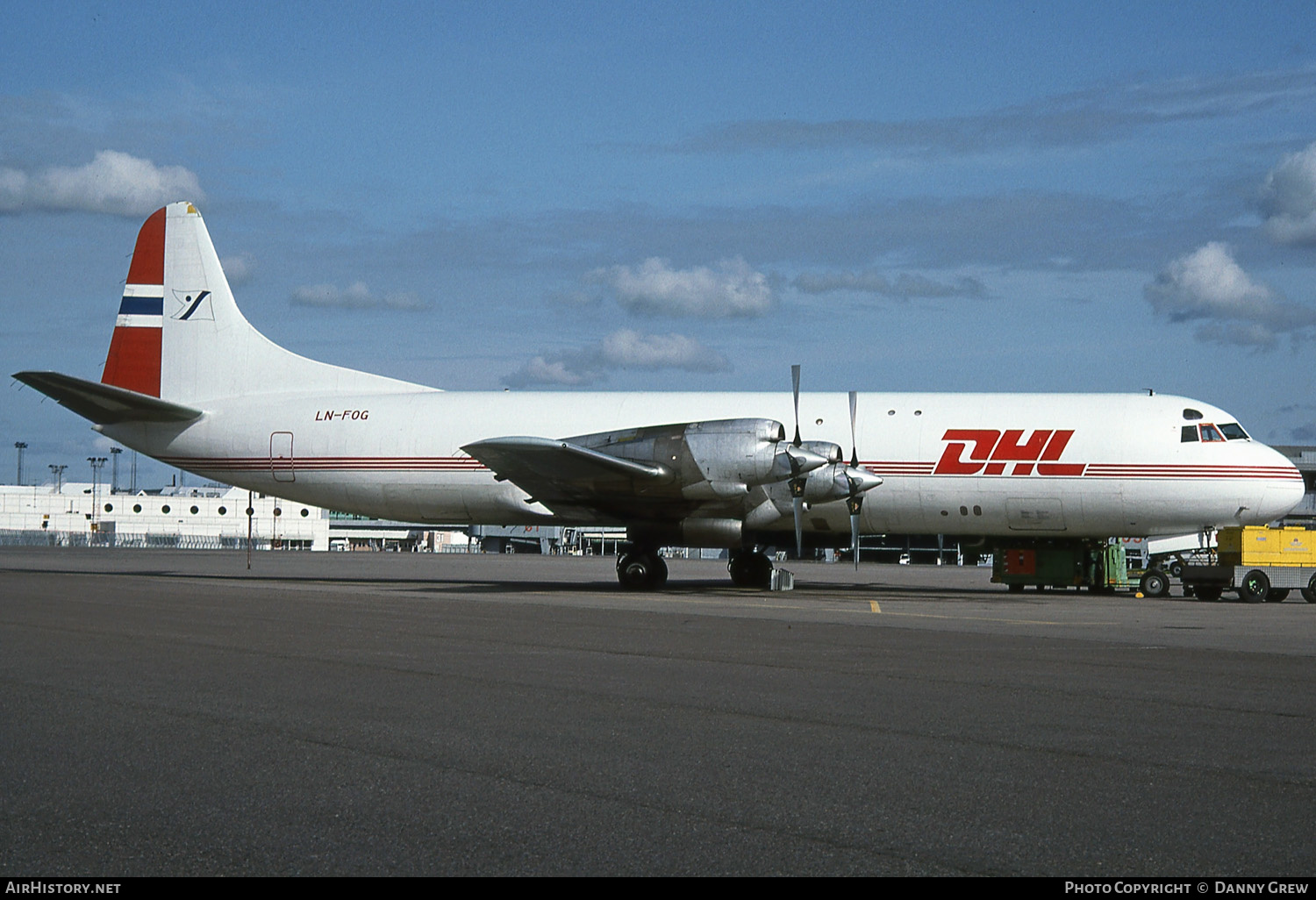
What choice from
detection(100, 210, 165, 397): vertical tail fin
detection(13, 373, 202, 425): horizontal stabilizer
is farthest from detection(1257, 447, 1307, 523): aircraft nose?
detection(100, 210, 165, 397): vertical tail fin

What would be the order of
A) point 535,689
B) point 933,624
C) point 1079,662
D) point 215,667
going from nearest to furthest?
point 535,689 < point 215,667 < point 1079,662 < point 933,624

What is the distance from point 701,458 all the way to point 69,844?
2185cm

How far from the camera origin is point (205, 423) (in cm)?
3228

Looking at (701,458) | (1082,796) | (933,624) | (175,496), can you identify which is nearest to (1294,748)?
(1082,796)

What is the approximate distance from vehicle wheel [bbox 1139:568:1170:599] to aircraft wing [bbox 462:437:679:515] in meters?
12.2

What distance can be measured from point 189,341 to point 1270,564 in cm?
2792

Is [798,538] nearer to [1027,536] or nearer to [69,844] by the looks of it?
[1027,536]

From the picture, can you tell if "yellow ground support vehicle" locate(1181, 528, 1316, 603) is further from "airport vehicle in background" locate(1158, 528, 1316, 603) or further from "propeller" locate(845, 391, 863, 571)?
"propeller" locate(845, 391, 863, 571)

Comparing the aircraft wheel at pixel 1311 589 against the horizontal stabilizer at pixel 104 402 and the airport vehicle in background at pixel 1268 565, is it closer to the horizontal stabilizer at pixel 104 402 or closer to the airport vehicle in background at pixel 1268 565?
the airport vehicle in background at pixel 1268 565

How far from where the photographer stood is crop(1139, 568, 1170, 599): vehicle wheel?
97.6 feet

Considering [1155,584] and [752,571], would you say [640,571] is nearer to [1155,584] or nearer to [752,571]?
[752,571]

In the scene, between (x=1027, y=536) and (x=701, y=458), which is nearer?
(x=701, y=458)

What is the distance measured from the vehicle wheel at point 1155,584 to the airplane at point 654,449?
2240mm
